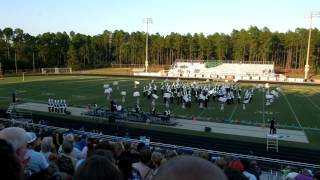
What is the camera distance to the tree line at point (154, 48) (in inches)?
3595

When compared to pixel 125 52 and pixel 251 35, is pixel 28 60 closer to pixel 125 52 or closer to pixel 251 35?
pixel 125 52

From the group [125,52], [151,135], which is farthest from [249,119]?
[125,52]

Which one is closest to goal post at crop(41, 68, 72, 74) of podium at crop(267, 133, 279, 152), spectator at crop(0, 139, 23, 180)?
podium at crop(267, 133, 279, 152)

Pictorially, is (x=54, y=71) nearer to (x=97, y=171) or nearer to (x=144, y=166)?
(x=144, y=166)

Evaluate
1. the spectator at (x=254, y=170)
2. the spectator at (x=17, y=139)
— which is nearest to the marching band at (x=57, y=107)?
the spectator at (x=254, y=170)

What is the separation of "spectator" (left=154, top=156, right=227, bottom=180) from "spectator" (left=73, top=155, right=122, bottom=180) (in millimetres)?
864

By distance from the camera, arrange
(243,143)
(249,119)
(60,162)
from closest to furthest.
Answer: (60,162) → (243,143) → (249,119)

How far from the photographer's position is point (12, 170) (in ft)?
7.99

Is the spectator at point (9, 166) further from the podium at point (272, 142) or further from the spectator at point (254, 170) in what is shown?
the podium at point (272, 142)

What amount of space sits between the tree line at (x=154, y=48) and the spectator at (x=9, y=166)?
81.5 metres

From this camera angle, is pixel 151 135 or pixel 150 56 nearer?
pixel 151 135

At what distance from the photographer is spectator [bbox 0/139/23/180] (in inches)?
95.4

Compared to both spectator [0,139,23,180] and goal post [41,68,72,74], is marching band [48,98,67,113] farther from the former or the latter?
goal post [41,68,72,74]

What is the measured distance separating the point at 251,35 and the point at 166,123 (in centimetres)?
8071
